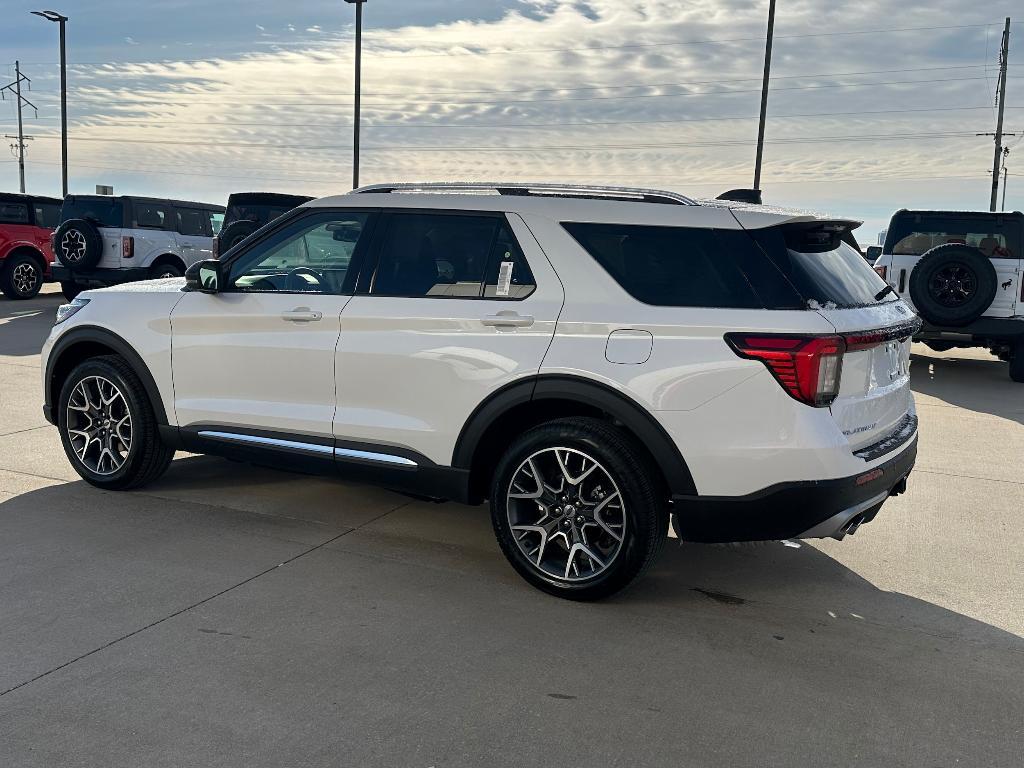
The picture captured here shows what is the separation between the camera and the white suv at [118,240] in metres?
16.0

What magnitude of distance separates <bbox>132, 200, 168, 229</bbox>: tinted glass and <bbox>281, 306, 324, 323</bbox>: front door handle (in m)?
12.8

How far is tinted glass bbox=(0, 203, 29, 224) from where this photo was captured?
17.8 metres

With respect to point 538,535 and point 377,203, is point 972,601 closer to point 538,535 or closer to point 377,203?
point 538,535

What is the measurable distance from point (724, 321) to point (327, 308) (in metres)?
1.98

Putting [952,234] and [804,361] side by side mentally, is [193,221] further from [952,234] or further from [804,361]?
[804,361]

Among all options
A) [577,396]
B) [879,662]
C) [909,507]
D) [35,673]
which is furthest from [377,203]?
[909,507]

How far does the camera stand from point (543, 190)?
179 inches

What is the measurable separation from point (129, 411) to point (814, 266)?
12.4 feet

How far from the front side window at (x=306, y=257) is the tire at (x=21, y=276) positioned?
15.1 metres

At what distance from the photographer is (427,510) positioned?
18.2 ft

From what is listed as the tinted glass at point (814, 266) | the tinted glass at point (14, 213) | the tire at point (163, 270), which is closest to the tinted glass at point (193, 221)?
the tire at point (163, 270)

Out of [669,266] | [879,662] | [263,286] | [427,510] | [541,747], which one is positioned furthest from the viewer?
[427,510]

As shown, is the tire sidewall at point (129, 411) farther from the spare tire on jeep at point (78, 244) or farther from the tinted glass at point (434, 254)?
the spare tire on jeep at point (78, 244)

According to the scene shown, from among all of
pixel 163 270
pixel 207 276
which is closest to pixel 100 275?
pixel 163 270
